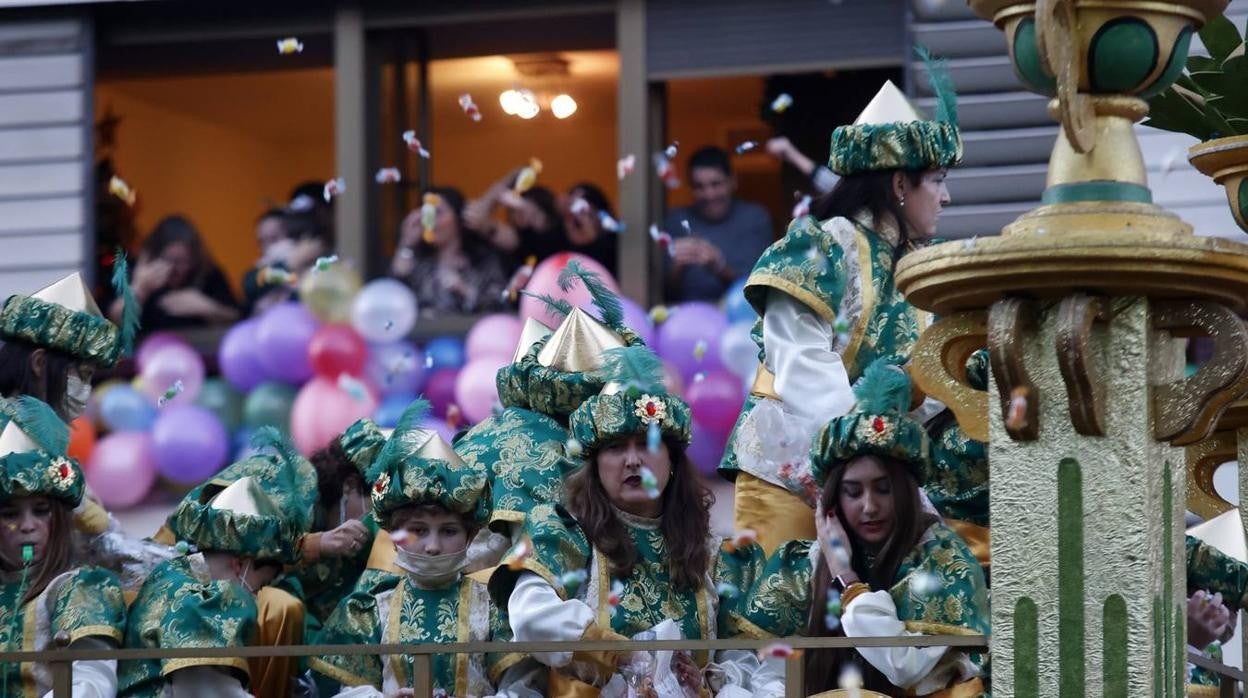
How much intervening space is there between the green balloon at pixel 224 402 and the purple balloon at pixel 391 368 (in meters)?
0.63

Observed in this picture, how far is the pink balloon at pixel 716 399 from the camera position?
9.45m

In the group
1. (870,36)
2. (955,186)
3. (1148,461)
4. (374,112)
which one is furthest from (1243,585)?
(374,112)

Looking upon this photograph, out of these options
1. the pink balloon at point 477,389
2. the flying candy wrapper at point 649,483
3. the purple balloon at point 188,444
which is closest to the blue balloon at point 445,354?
the pink balloon at point 477,389

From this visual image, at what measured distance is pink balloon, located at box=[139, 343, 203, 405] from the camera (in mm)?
10383

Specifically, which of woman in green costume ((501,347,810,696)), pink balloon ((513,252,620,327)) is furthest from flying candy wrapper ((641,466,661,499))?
pink balloon ((513,252,620,327))

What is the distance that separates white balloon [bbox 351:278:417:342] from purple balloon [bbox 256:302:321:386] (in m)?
0.18

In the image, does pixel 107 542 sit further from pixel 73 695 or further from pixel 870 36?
pixel 870 36

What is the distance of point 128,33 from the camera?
12.3m

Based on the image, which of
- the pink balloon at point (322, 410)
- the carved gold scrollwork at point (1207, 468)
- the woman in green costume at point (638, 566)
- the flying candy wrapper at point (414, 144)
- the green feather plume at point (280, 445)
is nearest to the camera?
the carved gold scrollwork at point (1207, 468)

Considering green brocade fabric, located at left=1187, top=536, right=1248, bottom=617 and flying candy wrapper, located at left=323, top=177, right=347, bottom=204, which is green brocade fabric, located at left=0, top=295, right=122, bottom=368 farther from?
green brocade fabric, located at left=1187, top=536, right=1248, bottom=617

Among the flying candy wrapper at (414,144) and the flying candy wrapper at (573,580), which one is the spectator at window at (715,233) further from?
the flying candy wrapper at (573,580)

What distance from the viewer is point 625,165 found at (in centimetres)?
1073

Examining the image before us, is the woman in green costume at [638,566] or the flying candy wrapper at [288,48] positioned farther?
the flying candy wrapper at [288,48]

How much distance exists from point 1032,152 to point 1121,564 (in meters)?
6.43
